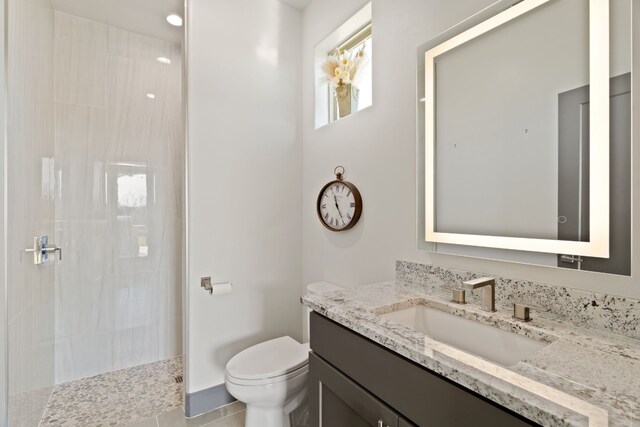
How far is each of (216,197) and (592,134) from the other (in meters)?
1.78

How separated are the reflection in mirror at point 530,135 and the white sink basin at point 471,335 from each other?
267mm

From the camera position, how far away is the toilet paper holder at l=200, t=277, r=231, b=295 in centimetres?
180

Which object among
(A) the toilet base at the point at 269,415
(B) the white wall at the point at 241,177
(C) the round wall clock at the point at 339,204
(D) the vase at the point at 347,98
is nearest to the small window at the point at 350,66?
(D) the vase at the point at 347,98

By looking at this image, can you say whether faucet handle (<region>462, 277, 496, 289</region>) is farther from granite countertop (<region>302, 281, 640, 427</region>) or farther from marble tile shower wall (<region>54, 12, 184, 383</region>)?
marble tile shower wall (<region>54, 12, 184, 383</region>)

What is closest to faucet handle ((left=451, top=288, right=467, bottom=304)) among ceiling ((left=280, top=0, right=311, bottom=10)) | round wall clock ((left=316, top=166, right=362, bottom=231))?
round wall clock ((left=316, top=166, right=362, bottom=231))

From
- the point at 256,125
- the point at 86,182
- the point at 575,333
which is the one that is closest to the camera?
the point at 575,333

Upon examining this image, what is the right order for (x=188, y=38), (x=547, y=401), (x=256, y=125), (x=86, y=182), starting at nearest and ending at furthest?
(x=547, y=401)
(x=188, y=38)
(x=256, y=125)
(x=86, y=182)

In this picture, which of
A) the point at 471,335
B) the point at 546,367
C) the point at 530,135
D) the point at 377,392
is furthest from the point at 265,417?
the point at 530,135

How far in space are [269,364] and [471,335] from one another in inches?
39.0

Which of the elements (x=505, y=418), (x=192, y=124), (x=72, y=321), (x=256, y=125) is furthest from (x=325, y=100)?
(x=72, y=321)

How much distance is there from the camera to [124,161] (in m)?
2.33

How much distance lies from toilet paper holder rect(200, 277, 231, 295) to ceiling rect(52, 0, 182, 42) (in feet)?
6.12

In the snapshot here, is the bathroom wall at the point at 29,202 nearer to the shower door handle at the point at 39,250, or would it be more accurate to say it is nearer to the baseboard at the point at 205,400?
the shower door handle at the point at 39,250

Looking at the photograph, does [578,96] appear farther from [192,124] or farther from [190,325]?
[190,325]
